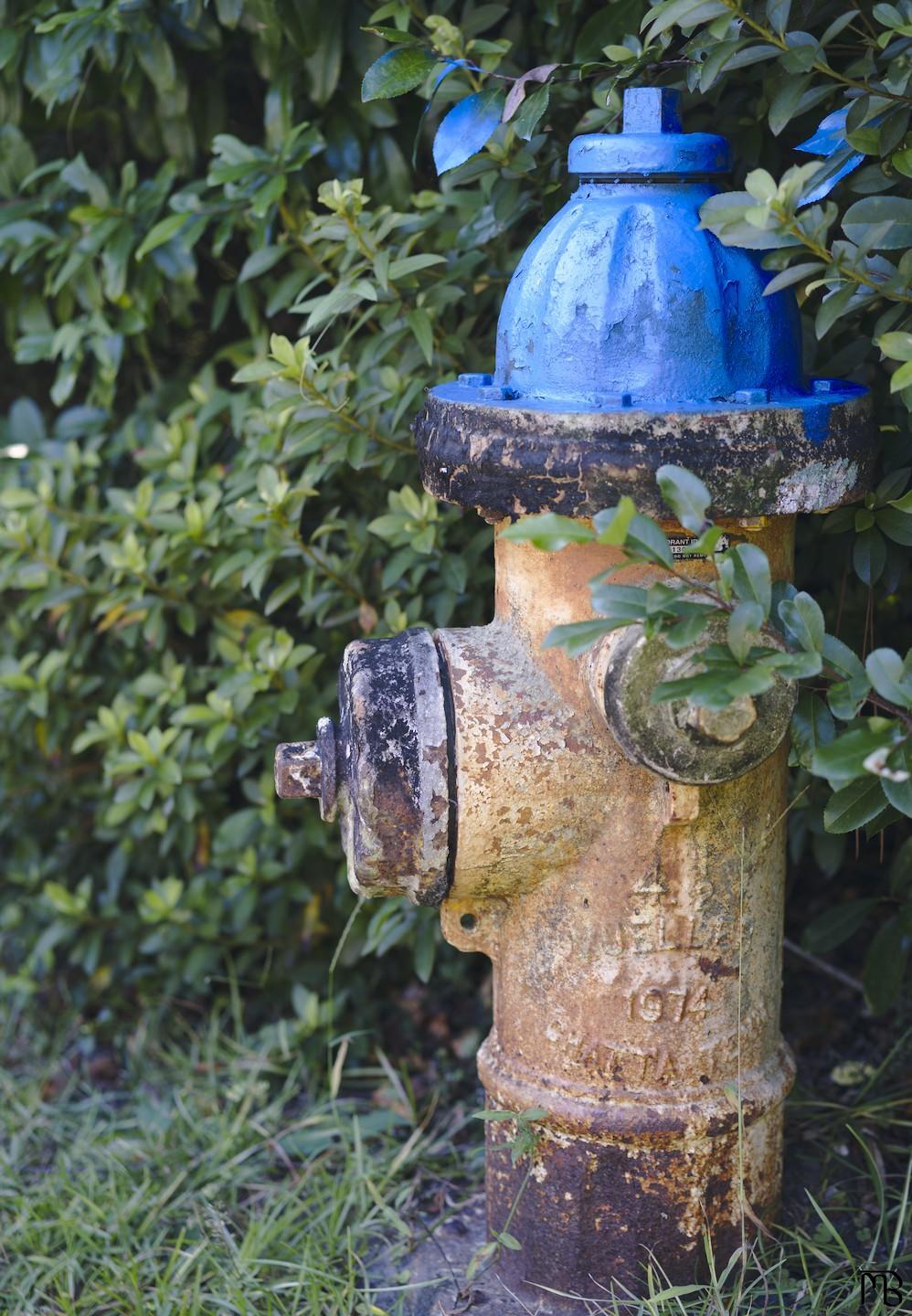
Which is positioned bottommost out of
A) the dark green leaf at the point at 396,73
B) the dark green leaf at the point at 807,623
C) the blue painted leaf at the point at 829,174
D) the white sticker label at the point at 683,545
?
the dark green leaf at the point at 807,623

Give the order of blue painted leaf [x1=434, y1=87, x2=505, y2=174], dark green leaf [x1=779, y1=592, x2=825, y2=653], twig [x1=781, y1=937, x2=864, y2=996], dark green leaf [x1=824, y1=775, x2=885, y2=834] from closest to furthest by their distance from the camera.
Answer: dark green leaf [x1=779, y1=592, x2=825, y2=653]
dark green leaf [x1=824, y1=775, x2=885, y2=834]
blue painted leaf [x1=434, y1=87, x2=505, y2=174]
twig [x1=781, y1=937, x2=864, y2=996]

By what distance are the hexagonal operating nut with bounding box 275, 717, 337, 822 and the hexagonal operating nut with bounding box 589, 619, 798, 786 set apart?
381 millimetres

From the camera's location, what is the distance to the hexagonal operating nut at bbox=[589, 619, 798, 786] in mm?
1430

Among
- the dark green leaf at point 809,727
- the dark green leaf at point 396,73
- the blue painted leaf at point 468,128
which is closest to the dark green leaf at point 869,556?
the dark green leaf at point 809,727


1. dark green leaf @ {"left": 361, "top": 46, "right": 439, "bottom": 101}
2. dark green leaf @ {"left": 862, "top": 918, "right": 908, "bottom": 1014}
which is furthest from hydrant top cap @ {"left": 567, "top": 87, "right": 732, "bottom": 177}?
dark green leaf @ {"left": 862, "top": 918, "right": 908, "bottom": 1014}

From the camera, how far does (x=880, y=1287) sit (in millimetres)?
1764

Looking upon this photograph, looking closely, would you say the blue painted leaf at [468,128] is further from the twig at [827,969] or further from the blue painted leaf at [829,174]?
the twig at [827,969]

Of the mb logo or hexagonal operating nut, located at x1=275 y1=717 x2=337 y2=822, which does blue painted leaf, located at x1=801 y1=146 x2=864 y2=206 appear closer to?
hexagonal operating nut, located at x1=275 y1=717 x2=337 y2=822

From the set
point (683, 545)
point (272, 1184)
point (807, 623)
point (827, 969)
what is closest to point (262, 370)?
point (683, 545)

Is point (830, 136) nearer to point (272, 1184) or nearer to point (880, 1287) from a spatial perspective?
point (880, 1287)

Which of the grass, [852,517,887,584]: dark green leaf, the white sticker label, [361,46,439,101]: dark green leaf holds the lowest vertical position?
the grass

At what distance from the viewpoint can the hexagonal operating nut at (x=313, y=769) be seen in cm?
167

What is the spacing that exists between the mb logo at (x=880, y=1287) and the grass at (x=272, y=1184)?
0.06ft

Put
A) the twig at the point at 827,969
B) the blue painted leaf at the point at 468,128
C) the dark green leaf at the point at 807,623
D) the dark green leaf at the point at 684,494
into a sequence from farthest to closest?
the twig at the point at 827,969 < the blue painted leaf at the point at 468,128 < the dark green leaf at the point at 807,623 < the dark green leaf at the point at 684,494
